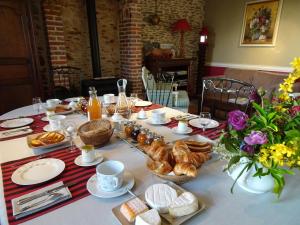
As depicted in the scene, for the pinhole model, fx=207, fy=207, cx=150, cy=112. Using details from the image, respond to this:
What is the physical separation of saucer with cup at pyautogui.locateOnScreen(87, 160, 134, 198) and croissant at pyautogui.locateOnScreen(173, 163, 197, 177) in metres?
0.18

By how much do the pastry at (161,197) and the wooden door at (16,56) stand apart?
2.86 meters

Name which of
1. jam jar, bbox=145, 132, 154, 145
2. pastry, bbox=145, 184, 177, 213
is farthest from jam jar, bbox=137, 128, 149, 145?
pastry, bbox=145, 184, 177, 213

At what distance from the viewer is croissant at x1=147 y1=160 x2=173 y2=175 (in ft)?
2.61

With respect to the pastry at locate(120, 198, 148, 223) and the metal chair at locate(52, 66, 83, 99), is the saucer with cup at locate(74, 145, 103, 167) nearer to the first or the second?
the pastry at locate(120, 198, 148, 223)

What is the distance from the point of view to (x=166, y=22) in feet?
15.5

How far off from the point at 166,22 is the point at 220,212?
4.69 metres

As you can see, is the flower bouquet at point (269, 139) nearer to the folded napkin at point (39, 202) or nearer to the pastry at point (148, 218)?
the pastry at point (148, 218)

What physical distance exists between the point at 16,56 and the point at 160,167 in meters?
2.83

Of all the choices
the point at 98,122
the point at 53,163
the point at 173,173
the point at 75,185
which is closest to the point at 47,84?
the point at 98,122

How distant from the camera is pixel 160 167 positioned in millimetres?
806

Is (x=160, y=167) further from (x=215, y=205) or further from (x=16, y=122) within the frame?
(x=16, y=122)

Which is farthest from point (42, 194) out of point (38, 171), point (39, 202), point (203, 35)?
point (203, 35)

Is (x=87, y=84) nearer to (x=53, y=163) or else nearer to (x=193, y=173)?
(x=53, y=163)

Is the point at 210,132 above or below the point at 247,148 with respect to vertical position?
below
